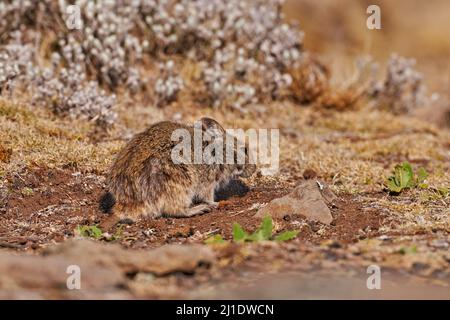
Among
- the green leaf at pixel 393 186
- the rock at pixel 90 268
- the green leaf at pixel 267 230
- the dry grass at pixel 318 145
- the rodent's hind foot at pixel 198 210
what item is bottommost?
the rock at pixel 90 268

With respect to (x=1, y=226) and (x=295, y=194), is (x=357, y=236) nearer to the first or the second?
(x=295, y=194)

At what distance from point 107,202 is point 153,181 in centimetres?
96

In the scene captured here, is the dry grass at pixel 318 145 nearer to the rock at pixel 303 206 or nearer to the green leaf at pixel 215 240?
the rock at pixel 303 206

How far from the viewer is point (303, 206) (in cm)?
696

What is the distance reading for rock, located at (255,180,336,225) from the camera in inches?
271

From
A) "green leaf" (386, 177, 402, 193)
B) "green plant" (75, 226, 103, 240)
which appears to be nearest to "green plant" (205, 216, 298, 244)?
"green plant" (75, 226, 103, 240)

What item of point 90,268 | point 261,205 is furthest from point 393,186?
point 90,268

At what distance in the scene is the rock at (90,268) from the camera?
4.57 meters

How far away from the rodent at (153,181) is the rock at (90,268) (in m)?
1.84

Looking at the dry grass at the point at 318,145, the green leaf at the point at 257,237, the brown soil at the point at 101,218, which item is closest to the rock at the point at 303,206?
the brown soil at the point at 101,218

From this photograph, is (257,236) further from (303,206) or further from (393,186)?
(393,186)

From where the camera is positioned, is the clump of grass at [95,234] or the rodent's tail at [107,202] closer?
the clump of grass at [95,234]

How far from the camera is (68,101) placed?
10.1 metres
